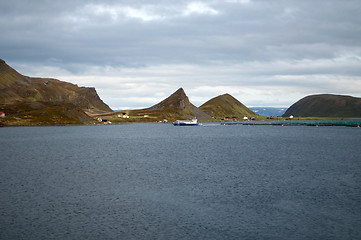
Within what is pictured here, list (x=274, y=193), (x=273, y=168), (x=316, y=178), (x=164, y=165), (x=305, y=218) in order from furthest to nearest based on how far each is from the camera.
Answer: (x=164, y=165)
(x=273, y=168)
(x=316, y=178)
(x=274, y=193)
(x=305, y=218)

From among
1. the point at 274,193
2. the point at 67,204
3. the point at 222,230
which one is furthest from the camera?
the point at 274,193

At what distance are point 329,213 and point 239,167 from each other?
1335 inches

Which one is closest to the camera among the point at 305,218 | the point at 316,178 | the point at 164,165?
the point at 305,218

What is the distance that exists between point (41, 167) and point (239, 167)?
42736 millimetres

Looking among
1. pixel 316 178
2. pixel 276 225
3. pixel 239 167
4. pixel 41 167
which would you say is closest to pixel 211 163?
pixel 239 167

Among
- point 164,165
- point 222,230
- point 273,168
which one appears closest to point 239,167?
point 273,168

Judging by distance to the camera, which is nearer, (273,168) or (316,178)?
(316,178)

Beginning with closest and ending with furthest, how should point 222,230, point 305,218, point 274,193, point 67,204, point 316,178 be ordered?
1. point 222,230
2. point 305,218
3. point 67,204
4. point 274,193
5. point 316,178

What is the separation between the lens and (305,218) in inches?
1340

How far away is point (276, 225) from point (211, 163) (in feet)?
145

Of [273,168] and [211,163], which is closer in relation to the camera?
[273,168]

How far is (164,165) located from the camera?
73.2 m

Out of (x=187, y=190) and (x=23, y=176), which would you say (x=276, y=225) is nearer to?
(x=187, y=190)

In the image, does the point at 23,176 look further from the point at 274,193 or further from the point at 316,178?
the point at 316,178
